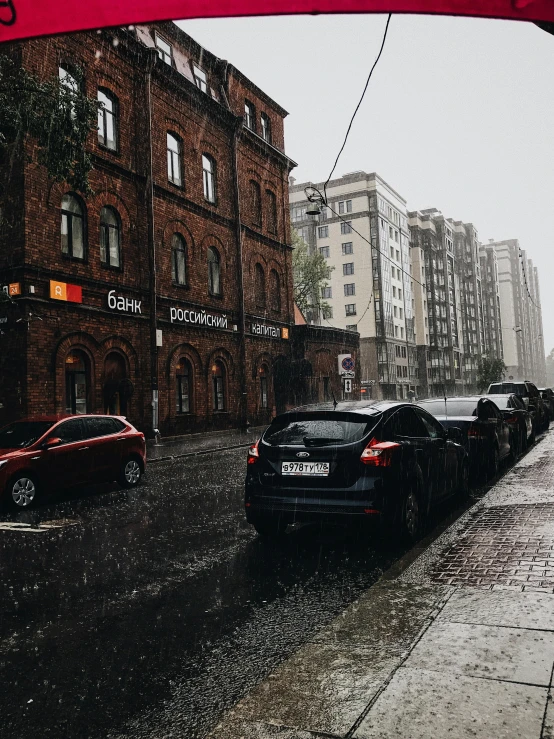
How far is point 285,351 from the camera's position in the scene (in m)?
32.4

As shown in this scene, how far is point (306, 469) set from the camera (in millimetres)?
6418

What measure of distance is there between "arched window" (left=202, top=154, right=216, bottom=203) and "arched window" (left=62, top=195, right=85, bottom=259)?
8.21 m

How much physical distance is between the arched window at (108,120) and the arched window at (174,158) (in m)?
2.92

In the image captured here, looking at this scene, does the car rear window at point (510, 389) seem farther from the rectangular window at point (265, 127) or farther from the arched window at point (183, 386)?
the rectangular window at point (265, 127)

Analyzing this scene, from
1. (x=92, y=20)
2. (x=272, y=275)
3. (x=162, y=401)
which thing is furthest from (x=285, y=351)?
(x=92, y=20)

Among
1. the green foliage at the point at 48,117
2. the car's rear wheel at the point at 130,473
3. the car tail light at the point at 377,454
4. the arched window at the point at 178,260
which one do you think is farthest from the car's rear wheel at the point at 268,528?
the arched window at the point at 178,260

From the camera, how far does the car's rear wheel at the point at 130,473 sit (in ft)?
39.7

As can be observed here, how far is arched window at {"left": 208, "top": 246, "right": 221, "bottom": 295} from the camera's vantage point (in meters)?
27.2

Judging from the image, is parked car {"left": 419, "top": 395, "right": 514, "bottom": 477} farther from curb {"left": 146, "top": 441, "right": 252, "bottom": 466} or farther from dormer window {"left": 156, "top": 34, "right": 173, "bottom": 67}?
dormer window {"left": 156, "top": 34, "right": 173, "bottom": 67}

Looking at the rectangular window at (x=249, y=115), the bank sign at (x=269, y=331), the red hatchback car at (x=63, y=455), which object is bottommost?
the red hatchback car at (x=63, y=455)

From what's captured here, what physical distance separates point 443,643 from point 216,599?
201 cm

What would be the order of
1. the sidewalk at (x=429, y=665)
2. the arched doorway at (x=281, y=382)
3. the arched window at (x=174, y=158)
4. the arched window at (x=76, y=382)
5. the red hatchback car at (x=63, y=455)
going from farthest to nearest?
A: the arched doorway at (x=281, y=382) → the arched window at (x=174, y=158) → the arched window at (x=76, y=382) → the red hatchback car at (x=63, y=455) → the sidewalk at (x=429, y=665)

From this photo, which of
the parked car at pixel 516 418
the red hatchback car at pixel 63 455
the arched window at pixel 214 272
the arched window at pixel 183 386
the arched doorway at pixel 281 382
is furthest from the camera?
the arched doorway at pixel 281 382

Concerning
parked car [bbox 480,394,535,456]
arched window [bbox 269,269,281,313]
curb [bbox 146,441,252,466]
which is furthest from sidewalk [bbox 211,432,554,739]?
arched window [bbox 269,269,281,313]
